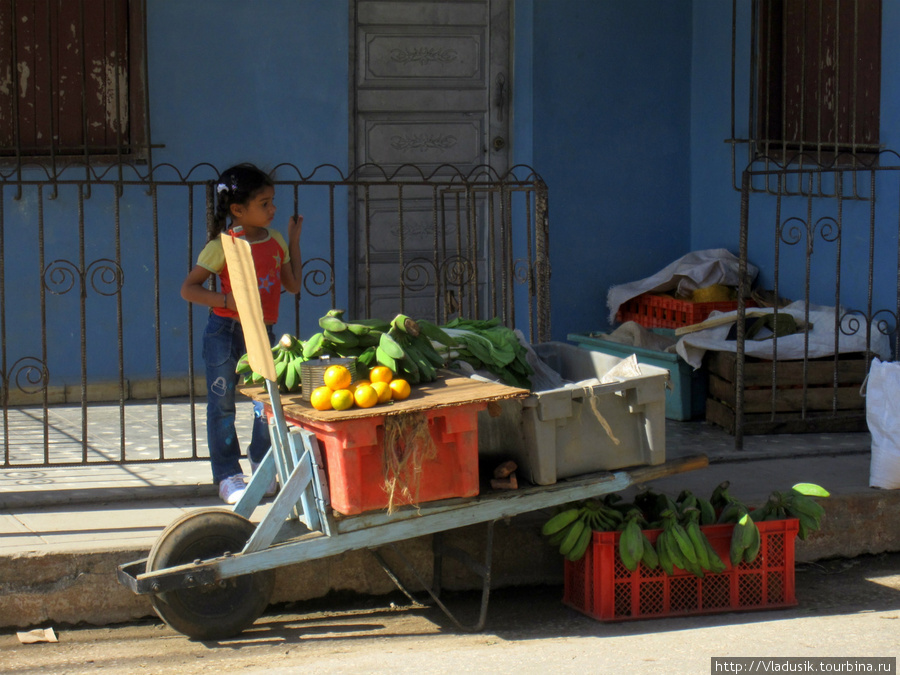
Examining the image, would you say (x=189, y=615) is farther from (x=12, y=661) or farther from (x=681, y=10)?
(x=681, y=10)

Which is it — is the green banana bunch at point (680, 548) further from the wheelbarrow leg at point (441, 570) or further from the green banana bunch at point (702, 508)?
the wheelbarrow leg at point (441, 570)

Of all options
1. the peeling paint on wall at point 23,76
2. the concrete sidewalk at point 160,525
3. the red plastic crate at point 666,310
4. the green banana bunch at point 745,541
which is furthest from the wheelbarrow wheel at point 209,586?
the peeling paint on wall at point 23,76

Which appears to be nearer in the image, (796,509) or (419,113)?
(796,509)

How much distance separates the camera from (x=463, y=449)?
12.0 ft

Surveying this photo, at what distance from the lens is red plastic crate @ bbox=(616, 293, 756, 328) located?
6.64 meters

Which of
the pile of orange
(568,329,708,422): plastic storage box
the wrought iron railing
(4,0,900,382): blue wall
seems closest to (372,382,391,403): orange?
the pile of orange

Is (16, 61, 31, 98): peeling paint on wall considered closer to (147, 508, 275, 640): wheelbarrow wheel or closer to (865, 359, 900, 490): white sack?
(147, 508, 275, 640): wheelbarrow wheel

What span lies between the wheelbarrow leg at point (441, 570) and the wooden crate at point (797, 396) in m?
2.22

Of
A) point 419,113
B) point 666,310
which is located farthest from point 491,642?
point 419,113

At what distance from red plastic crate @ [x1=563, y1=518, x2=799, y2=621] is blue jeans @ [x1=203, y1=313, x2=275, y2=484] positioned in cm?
153

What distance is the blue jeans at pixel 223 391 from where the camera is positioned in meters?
4.53

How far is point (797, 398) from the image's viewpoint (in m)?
5.94

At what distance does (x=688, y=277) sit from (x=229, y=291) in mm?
3469

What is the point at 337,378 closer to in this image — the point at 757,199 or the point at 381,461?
the point at 381,461
